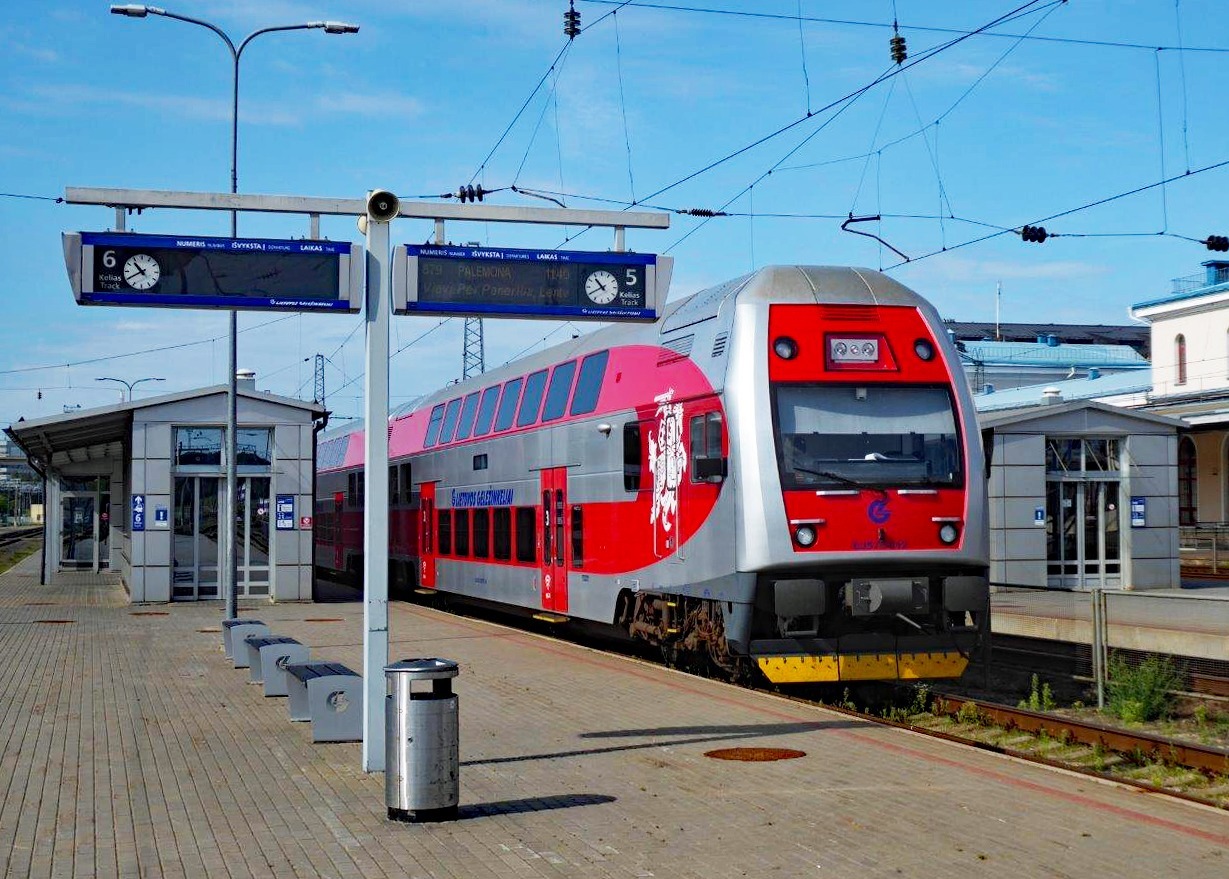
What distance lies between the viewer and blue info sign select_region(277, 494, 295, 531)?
29266 mm

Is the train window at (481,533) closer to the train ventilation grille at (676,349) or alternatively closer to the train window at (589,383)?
the train window at (589,383)

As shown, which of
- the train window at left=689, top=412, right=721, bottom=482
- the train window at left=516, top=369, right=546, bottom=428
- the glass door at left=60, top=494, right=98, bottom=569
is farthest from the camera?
the glass door at left=60, top=494, right=98, bottom=569

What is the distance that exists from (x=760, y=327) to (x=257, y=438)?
18358 mm

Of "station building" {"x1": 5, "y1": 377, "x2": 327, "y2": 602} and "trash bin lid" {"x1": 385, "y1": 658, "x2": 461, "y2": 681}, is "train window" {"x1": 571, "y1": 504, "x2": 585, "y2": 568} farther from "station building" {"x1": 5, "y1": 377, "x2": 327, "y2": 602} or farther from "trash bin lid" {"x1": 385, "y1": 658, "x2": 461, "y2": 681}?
"station building" {"x1": 5, "y1": 377, "x2": 327, "y2": 602}

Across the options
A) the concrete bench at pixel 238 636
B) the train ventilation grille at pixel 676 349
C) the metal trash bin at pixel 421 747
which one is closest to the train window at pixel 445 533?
the concrete bench at pixel 238 636

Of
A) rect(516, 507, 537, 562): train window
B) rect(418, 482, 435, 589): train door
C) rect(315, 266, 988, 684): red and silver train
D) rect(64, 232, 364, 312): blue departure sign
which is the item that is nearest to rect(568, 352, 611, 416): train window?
rect(315, 266, 988, 684): red and silver train

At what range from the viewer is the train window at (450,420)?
25.3m

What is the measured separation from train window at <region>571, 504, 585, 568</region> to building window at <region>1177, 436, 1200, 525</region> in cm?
3469

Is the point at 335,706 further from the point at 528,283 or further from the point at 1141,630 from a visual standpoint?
the point at 1141,630

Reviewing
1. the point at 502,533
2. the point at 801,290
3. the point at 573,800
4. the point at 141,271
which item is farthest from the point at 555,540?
the point at 573,800

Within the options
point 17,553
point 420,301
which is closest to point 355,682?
point 420,301

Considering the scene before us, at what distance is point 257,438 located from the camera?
→ 29.4 m

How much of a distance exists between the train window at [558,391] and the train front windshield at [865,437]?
20.7 feet

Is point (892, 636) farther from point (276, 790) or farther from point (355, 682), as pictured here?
point (276, 790)
